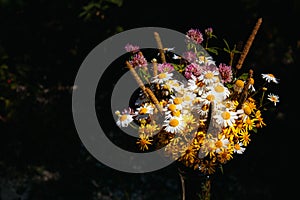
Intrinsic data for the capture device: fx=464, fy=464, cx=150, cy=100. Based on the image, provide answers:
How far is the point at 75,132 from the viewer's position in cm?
398

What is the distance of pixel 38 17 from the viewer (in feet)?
15.0

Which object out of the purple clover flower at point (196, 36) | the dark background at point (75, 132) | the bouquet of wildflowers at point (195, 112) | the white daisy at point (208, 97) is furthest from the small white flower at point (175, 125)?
the dark background at point (75, 132)

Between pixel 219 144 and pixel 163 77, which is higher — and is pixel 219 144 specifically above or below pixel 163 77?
below

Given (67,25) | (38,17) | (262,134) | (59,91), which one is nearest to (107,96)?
(59,91)

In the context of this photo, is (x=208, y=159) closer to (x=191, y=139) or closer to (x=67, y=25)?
(x=191, y=139)

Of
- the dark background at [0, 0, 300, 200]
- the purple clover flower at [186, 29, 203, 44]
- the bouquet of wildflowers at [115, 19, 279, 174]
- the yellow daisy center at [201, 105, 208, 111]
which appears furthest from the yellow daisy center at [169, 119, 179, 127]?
the dark background at [0, 0, 300, 200]

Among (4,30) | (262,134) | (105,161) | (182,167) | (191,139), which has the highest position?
(191,139)

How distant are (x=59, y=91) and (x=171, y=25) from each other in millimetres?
1383

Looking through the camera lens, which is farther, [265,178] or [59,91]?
[59,91]

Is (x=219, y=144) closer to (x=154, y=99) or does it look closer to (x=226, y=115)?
(x=226, y=115)

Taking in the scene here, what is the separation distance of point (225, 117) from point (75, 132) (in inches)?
104

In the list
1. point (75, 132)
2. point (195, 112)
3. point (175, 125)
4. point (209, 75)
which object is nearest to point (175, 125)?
point (175, 125)

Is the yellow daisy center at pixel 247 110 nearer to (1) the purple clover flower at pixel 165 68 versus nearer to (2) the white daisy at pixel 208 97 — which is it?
(2) the white daisy at pixel 208 97

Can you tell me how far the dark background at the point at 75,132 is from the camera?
345 centimetres
